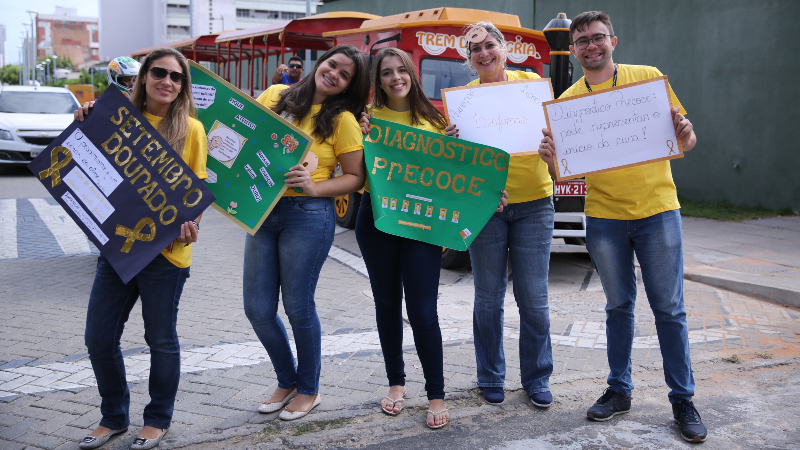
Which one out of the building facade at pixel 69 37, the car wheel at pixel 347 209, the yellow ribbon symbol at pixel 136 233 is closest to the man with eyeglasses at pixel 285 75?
the car wheel at pixel 347 209

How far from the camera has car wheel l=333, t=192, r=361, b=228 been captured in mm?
9684

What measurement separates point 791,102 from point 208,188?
37.1 feet

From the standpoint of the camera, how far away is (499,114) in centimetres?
362

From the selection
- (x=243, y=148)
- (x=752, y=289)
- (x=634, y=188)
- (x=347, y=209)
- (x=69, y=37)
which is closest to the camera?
(x=243, y=148)

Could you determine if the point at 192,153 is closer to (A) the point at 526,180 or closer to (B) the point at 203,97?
(B) the point at 203,97

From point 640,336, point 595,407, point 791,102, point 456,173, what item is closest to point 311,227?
point 456,173

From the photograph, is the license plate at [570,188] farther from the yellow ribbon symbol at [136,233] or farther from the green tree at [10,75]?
the green tree at [10,75]

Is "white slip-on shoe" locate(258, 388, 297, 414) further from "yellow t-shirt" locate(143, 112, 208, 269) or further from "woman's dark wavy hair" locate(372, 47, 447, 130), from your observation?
"woman's dark wavy hair" locate(372, 47, 447, 130)

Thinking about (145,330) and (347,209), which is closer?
(145,330)

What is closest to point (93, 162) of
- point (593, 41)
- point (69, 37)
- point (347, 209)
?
point (593, 41)

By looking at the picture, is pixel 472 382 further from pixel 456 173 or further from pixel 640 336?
pixel 640 336

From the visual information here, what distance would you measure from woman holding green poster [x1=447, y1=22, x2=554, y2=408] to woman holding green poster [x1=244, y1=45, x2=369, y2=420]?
618 millimetres

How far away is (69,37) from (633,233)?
6200 inches

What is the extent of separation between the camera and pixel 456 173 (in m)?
3.52
